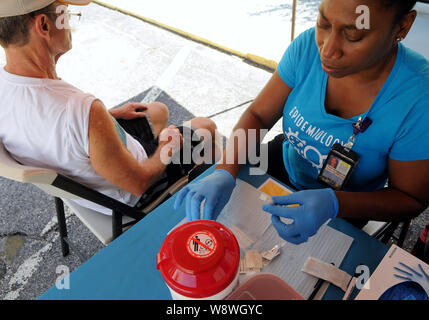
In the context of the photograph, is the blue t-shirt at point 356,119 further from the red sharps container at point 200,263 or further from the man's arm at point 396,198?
the red sharps container at point 200,263

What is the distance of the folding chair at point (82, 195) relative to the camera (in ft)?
3.07

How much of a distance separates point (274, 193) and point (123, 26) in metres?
4.26

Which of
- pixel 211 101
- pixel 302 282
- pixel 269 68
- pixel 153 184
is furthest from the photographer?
pixel 269 68

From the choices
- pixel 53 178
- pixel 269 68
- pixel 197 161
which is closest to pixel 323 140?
pixel 197 161

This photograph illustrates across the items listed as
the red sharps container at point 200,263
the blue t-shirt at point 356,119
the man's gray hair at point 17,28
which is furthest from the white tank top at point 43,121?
the blue t-shirt at point 356,119

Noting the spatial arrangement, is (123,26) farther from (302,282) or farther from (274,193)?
(302,282)

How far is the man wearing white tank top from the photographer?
1.05 m

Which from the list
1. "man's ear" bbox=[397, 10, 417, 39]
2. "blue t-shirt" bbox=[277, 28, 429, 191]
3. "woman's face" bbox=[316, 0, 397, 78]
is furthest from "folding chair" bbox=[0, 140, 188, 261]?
"man's ear" bbox=[397, 10, 417, 39]

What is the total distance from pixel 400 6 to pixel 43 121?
114 centimetres

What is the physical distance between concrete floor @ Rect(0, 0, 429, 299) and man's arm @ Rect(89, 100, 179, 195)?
877 mm

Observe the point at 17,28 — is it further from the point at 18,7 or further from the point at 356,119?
the point at 356,119

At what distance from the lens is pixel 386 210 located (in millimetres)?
1008

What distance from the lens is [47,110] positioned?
1.06 metres

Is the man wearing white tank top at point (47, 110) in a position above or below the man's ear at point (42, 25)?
below
